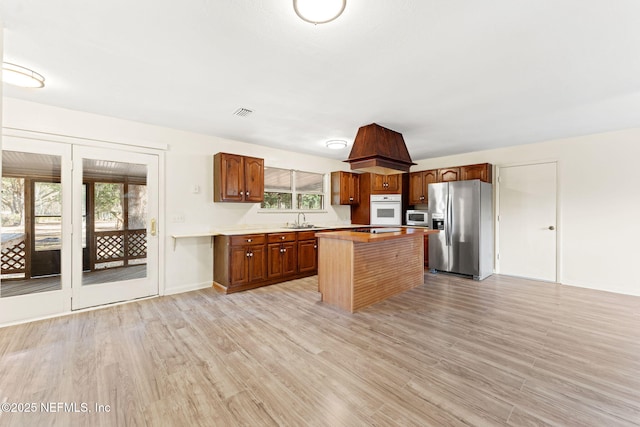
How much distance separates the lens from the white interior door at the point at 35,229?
294 cm

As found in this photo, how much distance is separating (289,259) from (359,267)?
1732mm

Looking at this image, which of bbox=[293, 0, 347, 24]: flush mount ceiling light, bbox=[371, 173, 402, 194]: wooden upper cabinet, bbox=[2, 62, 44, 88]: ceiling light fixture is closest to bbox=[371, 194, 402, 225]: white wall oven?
bbox=[371, 173, 402, 194]: wooden upper cabinet

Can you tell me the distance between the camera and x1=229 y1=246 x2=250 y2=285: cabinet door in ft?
13.1

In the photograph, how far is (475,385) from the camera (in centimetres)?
193

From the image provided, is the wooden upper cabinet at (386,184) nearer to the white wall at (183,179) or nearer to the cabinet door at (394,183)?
the cabinet door at (394,183)

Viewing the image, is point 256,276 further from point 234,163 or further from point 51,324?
point 51,324

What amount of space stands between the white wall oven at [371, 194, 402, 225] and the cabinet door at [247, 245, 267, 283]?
3017mm

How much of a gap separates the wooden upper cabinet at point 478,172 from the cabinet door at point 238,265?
4527 millimetres

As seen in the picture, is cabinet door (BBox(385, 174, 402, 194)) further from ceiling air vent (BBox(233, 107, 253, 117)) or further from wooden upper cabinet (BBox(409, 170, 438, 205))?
ceiling air vent (BBox(233, 107, 253, 117))

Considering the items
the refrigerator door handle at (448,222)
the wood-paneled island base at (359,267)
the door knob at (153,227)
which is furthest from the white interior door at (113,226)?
the refrigerator door handle at (448,222)

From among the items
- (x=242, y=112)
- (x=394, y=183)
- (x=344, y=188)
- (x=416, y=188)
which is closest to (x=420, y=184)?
(x=416, y=188)

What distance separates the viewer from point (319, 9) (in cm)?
160

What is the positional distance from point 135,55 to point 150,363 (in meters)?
2.56

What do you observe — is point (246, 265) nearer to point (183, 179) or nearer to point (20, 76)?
point (183, 179)
